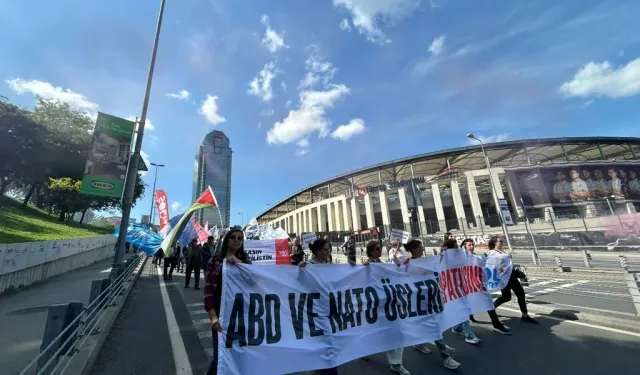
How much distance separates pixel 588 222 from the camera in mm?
27078

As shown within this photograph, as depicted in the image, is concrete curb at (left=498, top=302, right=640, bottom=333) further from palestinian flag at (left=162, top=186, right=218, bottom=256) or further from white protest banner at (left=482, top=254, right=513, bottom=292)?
palestinian flag at (left=162, top=186, right=218, bottom=256)

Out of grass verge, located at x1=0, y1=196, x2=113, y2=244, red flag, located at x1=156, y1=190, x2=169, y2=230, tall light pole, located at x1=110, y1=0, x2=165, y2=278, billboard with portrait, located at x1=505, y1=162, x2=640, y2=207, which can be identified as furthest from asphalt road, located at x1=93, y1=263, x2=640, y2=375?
billboard with portrait, located at x1=505, y1=162, x2=640, y2=207

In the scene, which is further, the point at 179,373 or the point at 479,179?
the point at 479,179

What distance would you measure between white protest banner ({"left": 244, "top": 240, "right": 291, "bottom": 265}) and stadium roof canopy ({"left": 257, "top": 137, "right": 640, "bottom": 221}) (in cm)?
4350

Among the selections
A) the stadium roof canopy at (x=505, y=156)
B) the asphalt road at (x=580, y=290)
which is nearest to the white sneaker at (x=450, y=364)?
the asphalt road at (x=580, y=290)

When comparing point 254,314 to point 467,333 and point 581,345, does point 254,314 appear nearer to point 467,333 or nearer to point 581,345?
point 467,333

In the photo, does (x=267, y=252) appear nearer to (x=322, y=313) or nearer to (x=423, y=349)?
(x=423, y=349)

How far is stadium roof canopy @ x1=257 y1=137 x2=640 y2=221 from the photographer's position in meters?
46.8

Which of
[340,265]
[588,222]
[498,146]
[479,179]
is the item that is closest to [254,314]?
[340,265]

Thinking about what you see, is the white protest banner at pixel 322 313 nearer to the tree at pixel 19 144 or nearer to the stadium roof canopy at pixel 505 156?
the tree at pixel 19 144

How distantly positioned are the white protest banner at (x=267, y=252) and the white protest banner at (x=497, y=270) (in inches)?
287

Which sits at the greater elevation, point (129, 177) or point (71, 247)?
point (129, 177)

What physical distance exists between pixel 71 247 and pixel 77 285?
19.1ft

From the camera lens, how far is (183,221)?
407 inches
